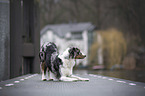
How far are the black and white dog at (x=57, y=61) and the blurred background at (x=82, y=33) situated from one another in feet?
6.07

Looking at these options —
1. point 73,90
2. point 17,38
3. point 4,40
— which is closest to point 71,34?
point 17,38

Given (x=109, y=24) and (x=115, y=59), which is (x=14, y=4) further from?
(x=109, y=24)

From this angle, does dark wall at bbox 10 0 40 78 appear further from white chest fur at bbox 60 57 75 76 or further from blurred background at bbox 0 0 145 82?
white chest fur at bbox 60 57 75 76

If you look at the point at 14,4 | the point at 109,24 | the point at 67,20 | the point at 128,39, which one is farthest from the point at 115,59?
the point at 14,4

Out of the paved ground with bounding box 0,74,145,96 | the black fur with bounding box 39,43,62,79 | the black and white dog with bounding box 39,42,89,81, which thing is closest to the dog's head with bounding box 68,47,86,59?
the black and white dog with bounding box 39,42,89,81

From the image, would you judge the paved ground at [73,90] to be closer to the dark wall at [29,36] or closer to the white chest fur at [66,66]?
the white chest fur at [66,66]

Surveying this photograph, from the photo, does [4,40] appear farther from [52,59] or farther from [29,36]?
[29,36]

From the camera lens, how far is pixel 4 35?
33.6ft

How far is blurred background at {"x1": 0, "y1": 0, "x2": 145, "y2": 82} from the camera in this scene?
11.4 meters

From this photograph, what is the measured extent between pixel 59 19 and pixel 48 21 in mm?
2578

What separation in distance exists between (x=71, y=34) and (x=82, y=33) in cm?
204

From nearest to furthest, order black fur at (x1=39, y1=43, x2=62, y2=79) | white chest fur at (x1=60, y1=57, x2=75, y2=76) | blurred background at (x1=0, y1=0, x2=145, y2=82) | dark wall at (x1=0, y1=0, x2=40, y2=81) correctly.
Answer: black fur at (x1=39, y1=43, x2=62, y2=79) → white chest fur at (x1=60, y1=57, x2=75, y2=76) → dark wall at (x1=0, y1=0, x2=40, y2=81) → blurred background at (x1=0, y1=0, x2=145, y2=82)

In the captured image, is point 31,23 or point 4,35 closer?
point 4,35

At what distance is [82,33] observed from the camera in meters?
48.4
